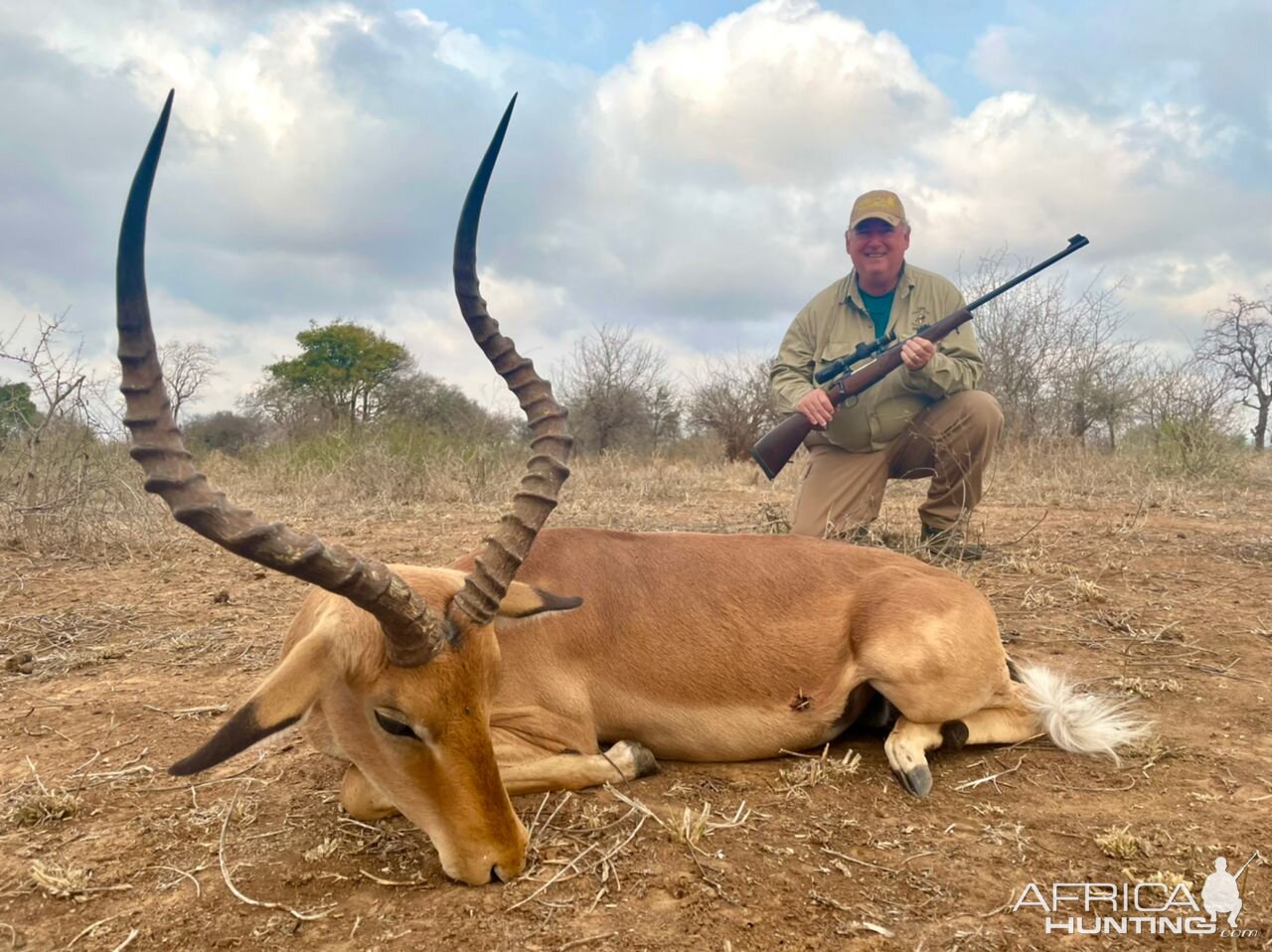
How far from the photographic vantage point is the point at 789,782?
3271 mm

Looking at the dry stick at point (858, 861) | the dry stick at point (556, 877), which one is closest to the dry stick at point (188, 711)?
the dry stick at point (556, 877)

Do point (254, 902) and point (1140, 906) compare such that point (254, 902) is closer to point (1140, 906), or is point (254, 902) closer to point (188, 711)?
point (188, 711)

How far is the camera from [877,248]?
7.02 meters

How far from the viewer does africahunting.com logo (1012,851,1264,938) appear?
228 centimetres

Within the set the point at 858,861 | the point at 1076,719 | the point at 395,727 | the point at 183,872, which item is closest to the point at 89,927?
the point at 183,872

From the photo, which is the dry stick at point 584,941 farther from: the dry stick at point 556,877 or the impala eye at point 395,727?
the impala eye at point 395,727

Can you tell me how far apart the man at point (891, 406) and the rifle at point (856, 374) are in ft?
0.53

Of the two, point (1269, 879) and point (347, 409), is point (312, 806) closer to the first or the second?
point (1269, 879)

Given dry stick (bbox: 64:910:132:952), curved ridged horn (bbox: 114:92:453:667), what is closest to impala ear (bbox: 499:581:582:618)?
curved ridged horn (bbox: 114:92:453:667)

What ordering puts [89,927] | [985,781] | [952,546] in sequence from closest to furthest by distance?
1. [89,927]
2. [985,781]
3. [952,546]

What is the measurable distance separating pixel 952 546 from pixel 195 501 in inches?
237

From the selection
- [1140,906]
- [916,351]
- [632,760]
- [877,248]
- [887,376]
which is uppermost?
[877,248]

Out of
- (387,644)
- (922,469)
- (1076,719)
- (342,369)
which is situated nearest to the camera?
(387,644)

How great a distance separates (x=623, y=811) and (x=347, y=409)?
27.4m
